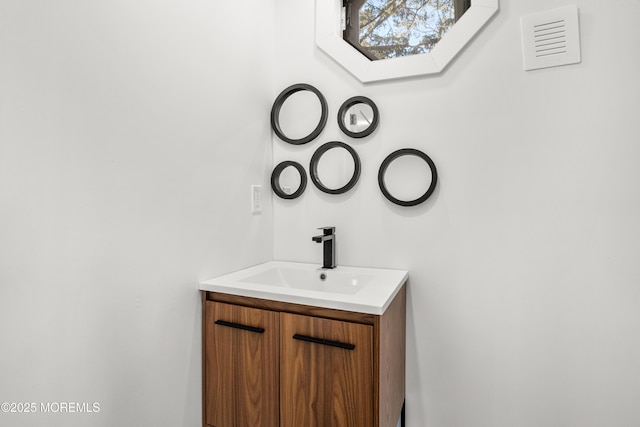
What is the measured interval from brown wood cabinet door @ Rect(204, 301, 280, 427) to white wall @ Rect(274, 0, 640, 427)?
64cm

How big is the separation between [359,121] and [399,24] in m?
0.52

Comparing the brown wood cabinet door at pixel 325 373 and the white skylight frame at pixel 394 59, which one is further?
the white skylight frame at pixel 394 59

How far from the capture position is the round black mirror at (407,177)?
1539mm

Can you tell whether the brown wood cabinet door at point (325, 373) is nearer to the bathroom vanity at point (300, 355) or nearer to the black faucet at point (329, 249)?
the bathroom vanity at point (300, 355)

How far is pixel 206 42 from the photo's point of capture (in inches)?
55.0

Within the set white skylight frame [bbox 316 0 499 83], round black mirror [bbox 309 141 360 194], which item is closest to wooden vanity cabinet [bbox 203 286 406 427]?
round black mirror [bbox 309 141 360 194]

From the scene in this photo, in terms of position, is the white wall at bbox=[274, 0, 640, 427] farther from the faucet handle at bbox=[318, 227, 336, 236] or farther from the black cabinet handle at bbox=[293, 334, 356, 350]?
the black cabinet handle at bbox=[293, 334, 356, 350]

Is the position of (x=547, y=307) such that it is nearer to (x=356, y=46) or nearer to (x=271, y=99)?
(x=356, y=46)

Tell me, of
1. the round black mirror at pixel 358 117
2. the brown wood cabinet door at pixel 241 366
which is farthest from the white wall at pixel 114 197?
the round black mirror at pixel 358 117

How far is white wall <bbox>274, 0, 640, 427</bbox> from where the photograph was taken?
129 centimetres

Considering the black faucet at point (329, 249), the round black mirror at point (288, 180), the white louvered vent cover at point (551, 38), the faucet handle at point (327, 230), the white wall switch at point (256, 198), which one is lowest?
the black faucet at point (329, 249)

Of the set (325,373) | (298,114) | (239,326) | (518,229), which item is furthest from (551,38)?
(239,326)

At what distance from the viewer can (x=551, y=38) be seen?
4.46ft

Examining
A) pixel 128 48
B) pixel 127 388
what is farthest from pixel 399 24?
pixel 127 388
